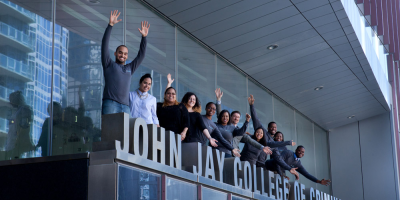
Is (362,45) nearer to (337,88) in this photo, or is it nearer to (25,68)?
(337,88)

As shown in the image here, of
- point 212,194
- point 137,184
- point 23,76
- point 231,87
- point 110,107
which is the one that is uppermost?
point 231,87

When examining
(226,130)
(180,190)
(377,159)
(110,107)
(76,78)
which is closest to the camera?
(110,107)

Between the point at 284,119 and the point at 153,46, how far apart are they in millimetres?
9409

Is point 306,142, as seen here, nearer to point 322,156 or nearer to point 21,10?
point 322,156

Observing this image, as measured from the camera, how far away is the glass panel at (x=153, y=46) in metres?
10.9

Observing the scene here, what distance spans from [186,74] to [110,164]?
A: 22.3ft

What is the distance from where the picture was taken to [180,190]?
25.8ft

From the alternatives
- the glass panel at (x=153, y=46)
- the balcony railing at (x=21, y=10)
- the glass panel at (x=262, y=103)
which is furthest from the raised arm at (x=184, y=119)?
the glass panel at (x=262, y=103)

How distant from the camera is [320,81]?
60.2ft

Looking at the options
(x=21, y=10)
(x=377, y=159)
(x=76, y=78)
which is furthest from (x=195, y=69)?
(x=377, y=159)

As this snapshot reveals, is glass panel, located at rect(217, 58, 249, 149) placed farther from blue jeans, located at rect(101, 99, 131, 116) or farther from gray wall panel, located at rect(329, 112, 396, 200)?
gray wall panel, located at rect(329, 112, 396, 200)

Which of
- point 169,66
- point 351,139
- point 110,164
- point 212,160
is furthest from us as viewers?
point 351,139

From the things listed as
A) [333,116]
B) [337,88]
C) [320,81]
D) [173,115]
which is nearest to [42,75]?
[173,115]

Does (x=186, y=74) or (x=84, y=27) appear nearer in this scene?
(x=84, y=27)
